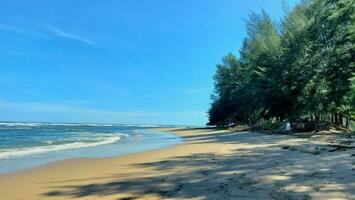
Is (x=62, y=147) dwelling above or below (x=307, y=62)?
below

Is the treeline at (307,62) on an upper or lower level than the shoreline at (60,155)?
upper

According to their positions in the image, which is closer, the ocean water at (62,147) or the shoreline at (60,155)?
the shoreline at (60,155)

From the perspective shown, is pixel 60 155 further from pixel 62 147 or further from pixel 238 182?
pixel 238 182

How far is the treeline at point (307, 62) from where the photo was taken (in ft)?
100

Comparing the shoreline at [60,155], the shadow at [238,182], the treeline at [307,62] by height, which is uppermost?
the treeline at [307,62]

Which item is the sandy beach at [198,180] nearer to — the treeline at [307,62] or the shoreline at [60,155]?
the shoreline at [60,155]

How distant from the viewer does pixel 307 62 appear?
34.4 m

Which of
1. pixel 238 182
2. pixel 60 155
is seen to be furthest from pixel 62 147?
pixel 238 182

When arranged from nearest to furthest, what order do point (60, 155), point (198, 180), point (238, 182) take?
point (238, 182)
point (198, 180)
point (60, 155)

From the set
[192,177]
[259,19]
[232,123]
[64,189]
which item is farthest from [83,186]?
[232,123]

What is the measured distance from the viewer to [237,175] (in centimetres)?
1073

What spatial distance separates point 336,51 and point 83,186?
25.4 meters

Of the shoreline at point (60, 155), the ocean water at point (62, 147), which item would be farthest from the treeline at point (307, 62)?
the shoreline at point (60, 155)

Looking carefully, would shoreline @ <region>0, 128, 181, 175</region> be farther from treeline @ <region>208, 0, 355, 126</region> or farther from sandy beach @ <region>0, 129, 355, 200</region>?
treeline @ <region>208, 0, 355, 126</region>
